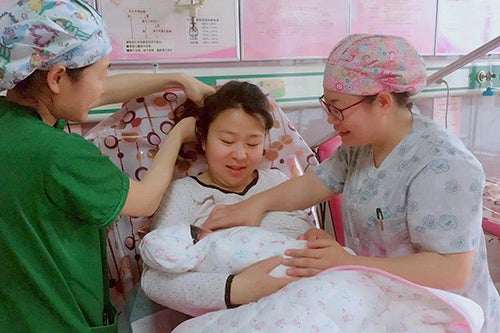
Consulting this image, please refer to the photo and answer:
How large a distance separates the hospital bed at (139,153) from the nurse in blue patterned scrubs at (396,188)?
0.32m

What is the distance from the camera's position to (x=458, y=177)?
1.21m

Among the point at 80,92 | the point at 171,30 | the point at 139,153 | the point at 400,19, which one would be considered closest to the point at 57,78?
the point at 80,92

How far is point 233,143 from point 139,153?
1.13ft

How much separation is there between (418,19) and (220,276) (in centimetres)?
199

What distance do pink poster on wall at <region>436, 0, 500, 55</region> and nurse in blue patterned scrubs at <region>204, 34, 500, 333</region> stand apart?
1499mm

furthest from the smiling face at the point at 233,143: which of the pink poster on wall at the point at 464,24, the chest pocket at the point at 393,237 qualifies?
the pink poster on wall at the point at 464,24

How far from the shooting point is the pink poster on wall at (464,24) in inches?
107

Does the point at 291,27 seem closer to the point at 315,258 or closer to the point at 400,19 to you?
the point at 400,19

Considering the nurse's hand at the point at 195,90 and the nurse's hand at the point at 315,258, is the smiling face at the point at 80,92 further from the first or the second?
the nurse's hand at the point at 315,258

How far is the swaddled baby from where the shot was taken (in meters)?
1.26

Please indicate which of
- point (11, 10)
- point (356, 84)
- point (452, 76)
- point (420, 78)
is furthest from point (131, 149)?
point (452, 76)

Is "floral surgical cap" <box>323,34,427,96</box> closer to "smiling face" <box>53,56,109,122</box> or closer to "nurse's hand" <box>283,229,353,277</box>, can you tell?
"nurse's hand" <box>283,229,353,277</box>

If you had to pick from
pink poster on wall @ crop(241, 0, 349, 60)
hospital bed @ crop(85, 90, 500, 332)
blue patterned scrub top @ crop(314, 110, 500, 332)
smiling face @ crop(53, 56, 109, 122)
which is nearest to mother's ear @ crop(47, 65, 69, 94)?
smiling face @ crop(53, 56, 109, 122)

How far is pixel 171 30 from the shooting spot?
2061mm
